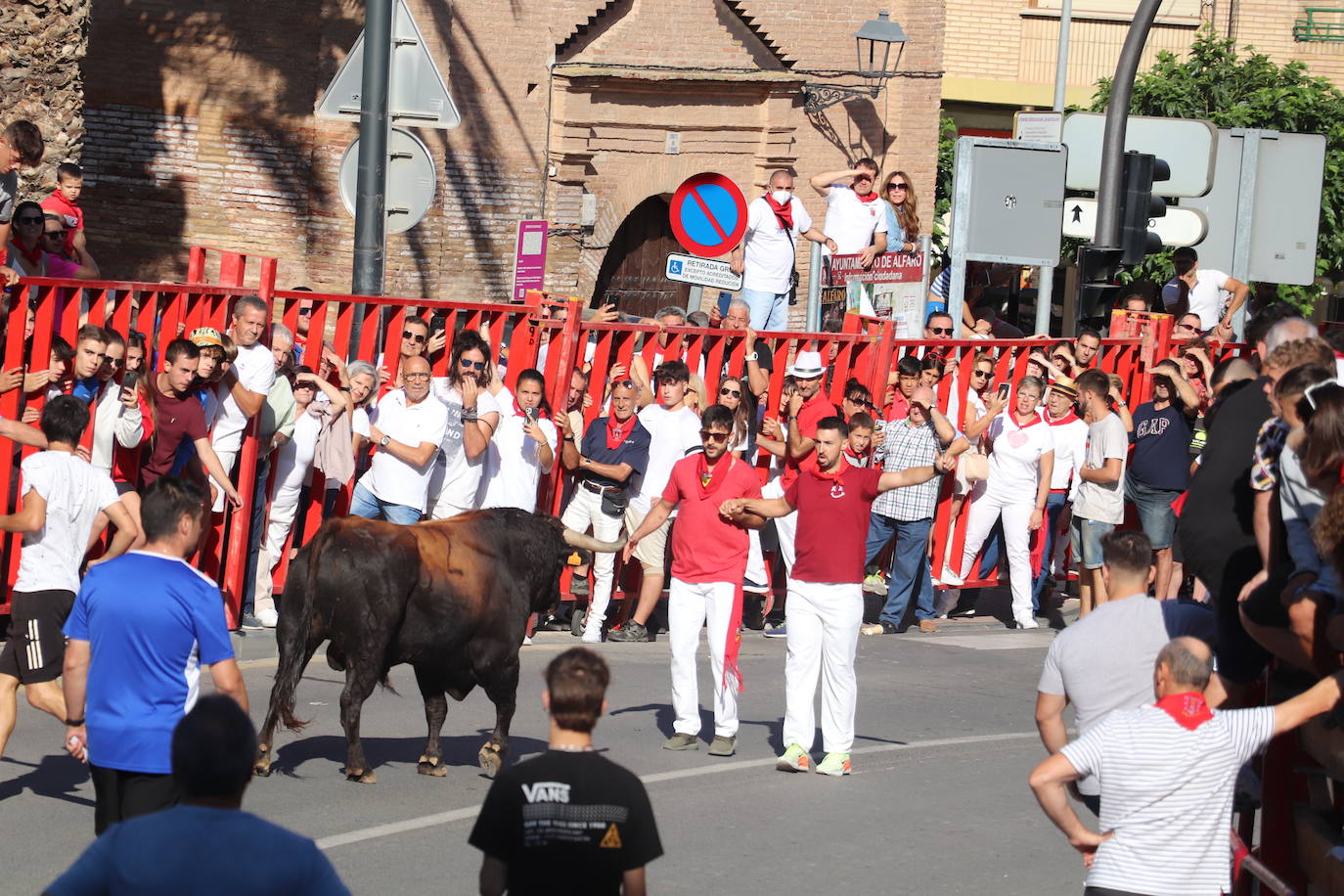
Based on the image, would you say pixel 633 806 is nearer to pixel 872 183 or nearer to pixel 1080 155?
pixel 1080 155

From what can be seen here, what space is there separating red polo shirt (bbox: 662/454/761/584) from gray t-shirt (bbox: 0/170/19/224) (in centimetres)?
467

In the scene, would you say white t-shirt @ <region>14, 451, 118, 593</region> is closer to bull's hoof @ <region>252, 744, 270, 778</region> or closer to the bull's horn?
bull's hoof @ <region>252, 744, 270, 778</region>

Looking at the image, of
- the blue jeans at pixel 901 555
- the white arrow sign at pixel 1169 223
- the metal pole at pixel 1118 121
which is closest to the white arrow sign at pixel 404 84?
the blue jeans at pixel 901 555

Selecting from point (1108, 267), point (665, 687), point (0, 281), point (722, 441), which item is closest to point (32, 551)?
point (0, 281)

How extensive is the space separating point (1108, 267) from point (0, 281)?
857 cm

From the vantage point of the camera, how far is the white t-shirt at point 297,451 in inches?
506

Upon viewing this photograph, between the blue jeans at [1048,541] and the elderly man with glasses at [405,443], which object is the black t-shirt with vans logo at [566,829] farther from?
A: the blue jeans at [1048,541]

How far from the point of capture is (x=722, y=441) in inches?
425

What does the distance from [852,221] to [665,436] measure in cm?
563

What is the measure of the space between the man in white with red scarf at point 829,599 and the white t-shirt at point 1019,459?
5518 millimetres

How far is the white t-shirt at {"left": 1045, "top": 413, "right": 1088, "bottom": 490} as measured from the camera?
623 inches

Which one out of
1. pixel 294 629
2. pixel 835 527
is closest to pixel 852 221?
pixel 835 527

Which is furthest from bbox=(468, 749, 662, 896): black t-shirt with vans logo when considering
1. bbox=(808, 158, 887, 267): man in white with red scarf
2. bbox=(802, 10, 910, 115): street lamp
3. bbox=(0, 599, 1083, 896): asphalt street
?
bbox=(802, 10, 910, 115): street lamp

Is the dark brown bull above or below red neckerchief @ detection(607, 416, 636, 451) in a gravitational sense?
below
